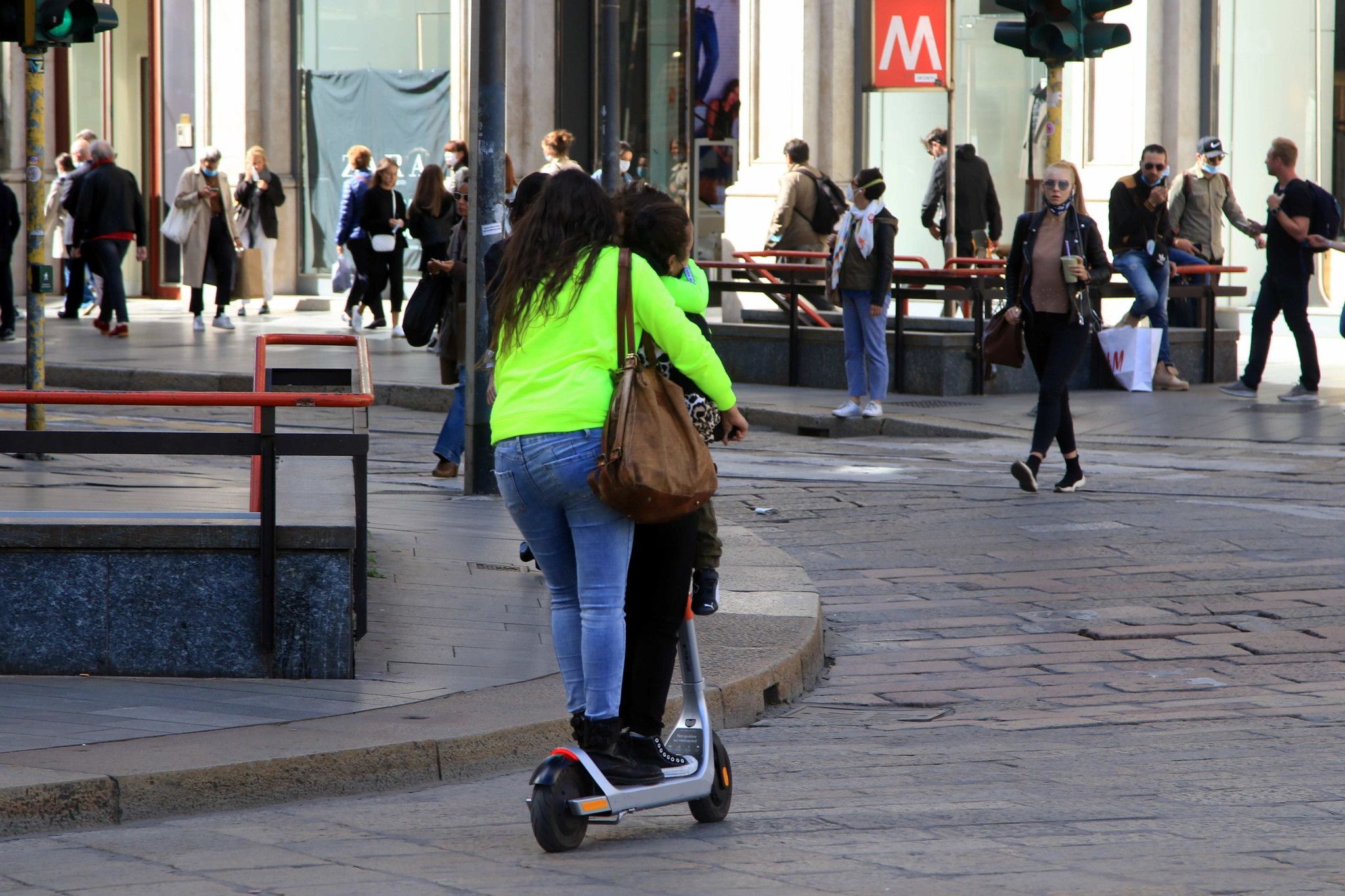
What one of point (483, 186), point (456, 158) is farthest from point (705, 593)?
point (456, 158)

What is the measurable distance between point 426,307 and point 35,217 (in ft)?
7.17

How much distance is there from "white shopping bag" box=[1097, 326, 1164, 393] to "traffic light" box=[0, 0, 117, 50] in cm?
812

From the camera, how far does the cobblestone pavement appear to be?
4.35 m

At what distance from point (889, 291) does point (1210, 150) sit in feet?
13.5

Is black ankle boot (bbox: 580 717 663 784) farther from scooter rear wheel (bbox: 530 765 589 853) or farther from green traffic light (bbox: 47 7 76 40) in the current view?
green traffic light (bbox: 47 7 76 40)

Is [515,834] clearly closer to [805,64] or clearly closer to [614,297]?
[614,297]

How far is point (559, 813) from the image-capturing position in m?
4.49

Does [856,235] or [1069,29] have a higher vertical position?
[1069,29]

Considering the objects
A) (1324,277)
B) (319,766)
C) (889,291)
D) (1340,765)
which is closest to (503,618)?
(319,766)

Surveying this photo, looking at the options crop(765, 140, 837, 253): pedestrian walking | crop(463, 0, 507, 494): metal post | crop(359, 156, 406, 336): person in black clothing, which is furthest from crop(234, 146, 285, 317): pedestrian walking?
crop(463, 0, 507, 494): metal post

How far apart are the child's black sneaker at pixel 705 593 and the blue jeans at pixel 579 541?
0.85 ft

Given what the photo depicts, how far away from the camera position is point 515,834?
475 centimetres

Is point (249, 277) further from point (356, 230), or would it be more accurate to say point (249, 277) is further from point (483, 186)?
point (483, 186)

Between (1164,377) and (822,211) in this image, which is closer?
(1164,377)
